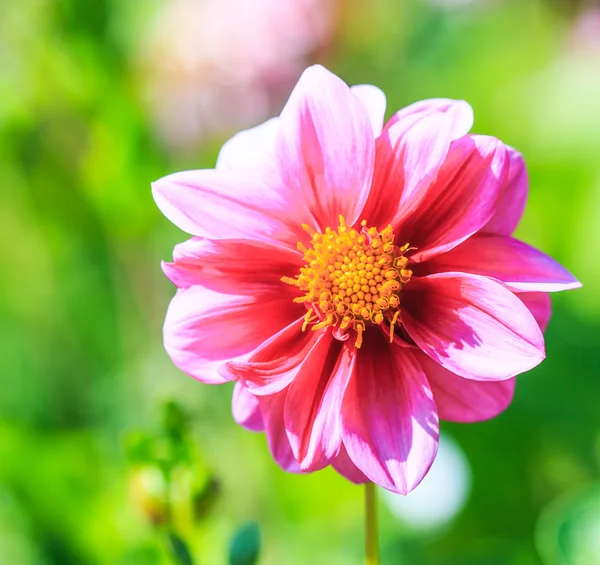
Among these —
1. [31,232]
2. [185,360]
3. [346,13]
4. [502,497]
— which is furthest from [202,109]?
[185,360]

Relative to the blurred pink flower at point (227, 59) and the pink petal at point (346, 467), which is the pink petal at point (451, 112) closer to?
the pink petal at point (346, 467)

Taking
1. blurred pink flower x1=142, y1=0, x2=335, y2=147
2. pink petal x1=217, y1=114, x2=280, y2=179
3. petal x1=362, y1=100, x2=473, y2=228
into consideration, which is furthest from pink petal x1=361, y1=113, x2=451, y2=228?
blurred pink flower x1=142, y1=0, x2=335, y2=147

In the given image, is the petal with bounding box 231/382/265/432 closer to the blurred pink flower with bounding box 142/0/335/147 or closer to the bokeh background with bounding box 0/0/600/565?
the bokeh background with bounding box 0/0/600/565

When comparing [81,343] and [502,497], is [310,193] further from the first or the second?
[81,343]

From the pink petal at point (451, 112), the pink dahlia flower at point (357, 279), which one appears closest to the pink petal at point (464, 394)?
the pink dahlia flower at point (357, 279)

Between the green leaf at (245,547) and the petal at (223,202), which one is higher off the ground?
the petal at (223,202)

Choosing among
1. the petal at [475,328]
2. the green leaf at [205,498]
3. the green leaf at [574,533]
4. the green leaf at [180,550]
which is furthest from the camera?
the green leaf at [574,533]

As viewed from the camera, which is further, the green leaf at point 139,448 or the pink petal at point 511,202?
the green leaf at point 139,448
